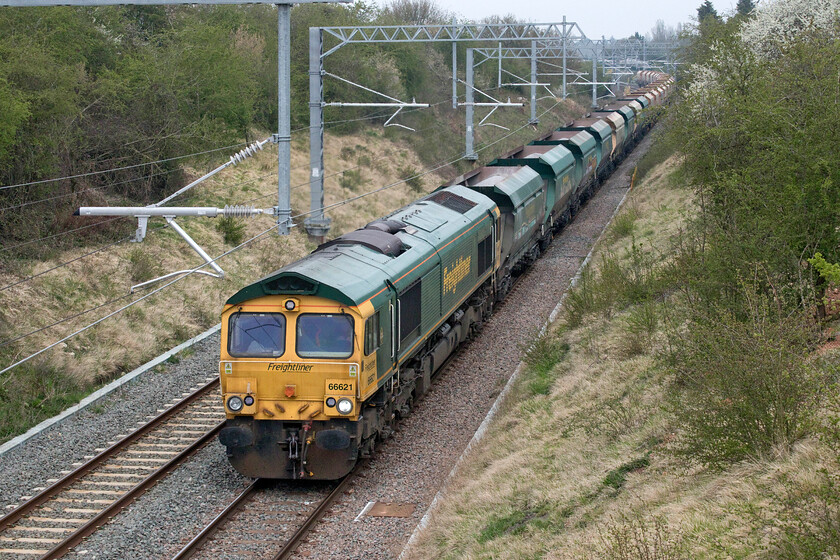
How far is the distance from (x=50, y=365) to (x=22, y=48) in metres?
9.17

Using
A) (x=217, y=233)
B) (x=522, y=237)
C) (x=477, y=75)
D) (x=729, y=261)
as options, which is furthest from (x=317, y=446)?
(x=477, y=75)

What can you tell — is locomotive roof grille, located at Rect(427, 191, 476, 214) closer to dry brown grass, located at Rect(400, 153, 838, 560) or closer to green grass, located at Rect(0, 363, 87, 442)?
dry brown grass, located at Rect(400, 153, 838, 560)

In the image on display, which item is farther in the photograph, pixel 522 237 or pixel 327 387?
pixel 522 237

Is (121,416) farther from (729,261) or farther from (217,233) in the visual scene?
(217,233)

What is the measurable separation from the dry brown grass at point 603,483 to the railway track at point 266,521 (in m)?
Result: 1.60

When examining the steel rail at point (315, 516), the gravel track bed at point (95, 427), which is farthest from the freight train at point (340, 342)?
the gravel track bed at point (95, 427)

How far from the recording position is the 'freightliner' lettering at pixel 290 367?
Result: 11.8m

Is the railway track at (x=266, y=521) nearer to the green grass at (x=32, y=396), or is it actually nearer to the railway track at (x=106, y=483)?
Answer: the railway track at (x=106, y=483)

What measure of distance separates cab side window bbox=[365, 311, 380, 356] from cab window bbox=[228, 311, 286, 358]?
112cm

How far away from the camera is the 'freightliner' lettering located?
1180 centimetres

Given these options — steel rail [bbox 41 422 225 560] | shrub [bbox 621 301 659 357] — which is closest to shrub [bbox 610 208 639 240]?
shrub [bbox 621 301 659 357]

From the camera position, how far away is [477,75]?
62.1 meters

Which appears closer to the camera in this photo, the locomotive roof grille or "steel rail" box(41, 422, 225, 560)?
"steel rail" box(41, 422, 225, 560)

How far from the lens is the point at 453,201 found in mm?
19219
